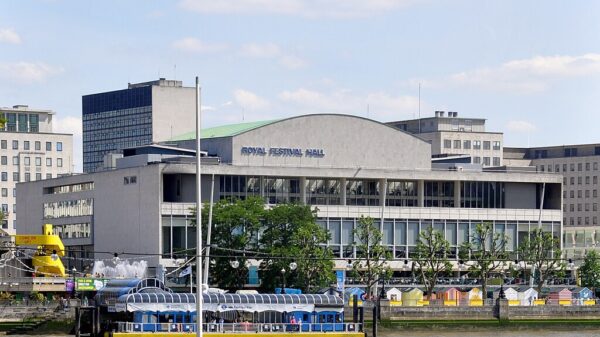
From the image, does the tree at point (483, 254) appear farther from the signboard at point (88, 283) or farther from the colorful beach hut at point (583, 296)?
the signboard at point (88, 283)

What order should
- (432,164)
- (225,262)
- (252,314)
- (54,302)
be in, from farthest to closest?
1. (432,164)
2. (225,262)
3. (54,302)
4. (252,314)

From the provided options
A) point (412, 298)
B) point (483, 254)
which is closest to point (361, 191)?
point (483, 254)

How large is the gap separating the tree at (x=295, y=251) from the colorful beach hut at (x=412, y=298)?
7.99 metres

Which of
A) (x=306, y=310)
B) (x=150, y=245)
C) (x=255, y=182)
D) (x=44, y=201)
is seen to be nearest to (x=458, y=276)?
(x=255, y=182)

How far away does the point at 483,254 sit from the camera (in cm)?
15075

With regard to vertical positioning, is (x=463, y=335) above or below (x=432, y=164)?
below

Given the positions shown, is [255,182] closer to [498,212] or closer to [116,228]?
[116,228]

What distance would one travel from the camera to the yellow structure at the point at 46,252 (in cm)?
13538

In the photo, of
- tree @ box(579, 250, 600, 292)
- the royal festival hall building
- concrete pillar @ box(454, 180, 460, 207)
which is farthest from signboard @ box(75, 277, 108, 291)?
tree @ box(579, 250, 600, 292)

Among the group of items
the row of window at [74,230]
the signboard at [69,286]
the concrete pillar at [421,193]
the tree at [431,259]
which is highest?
the concrete pillar at [421,193]

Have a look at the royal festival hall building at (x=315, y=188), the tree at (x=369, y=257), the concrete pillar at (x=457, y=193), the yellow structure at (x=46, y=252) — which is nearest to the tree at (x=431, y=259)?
the tree at (x=369, y=257)

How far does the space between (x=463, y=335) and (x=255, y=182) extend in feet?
134

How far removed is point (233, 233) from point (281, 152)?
61.4ft

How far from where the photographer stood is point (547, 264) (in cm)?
15562
